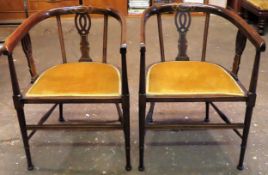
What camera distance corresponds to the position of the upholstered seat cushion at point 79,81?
58.3 inches

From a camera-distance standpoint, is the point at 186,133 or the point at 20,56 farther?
the point at 20,56

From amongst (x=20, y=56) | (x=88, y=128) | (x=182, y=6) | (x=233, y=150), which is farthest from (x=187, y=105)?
(x=20, y=56)

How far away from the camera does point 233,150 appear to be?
176 centimetres

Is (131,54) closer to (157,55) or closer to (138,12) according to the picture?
(157,55)

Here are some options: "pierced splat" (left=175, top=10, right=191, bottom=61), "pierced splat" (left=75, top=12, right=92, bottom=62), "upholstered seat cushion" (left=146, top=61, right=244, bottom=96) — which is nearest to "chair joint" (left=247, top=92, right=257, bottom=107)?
"upholstered seat cushion" (left=146, top=61, right=244, bottom=96)

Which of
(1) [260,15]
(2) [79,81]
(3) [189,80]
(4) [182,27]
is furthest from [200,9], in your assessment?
(1) [260,15]

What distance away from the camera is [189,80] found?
1559 millimetres

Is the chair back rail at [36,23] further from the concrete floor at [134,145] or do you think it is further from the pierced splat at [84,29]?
the concrete floor at [134,145]

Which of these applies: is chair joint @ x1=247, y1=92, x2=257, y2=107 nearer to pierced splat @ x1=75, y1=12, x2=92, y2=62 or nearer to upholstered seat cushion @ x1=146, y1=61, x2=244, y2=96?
upholstered seat cushion @ x1=146, y1=61, x2=244, y2=96

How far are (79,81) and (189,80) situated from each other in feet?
1.64

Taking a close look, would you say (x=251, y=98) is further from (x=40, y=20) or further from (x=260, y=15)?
(x=260, y=15)

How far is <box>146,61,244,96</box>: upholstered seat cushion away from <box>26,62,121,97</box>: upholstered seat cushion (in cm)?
17

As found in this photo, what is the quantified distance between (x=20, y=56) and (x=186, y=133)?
1.70m

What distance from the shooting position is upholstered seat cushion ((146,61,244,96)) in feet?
4.84
